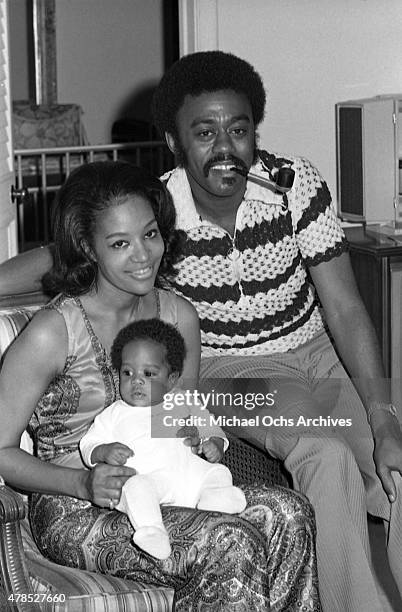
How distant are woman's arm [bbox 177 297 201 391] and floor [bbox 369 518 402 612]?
32.1 inches

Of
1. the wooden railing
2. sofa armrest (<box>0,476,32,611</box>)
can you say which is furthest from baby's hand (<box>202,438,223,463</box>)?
the wooden railing

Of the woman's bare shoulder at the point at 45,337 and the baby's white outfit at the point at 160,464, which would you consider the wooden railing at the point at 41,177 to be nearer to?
the woman's bare shoulder at the point at 45,337

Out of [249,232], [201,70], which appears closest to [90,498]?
[249,232]

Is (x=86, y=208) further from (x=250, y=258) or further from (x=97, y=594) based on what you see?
(x=97, y=594)

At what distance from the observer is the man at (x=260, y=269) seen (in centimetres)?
230

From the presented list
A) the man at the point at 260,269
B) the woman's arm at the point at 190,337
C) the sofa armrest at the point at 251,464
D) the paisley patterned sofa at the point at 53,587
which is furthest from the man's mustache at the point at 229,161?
the paisley patterned sofa at the point at 53,587

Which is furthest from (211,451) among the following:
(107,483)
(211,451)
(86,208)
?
(86,208)

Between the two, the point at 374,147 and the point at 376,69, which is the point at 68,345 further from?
the point at 376,69

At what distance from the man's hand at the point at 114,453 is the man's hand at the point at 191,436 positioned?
114 millimetres

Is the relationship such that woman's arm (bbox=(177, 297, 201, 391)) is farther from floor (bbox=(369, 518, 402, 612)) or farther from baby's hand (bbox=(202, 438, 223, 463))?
floor (bbox=(369, 518, 402, 612))

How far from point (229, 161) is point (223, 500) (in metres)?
0.79

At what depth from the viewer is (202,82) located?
2.36m

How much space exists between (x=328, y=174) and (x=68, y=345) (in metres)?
1.98

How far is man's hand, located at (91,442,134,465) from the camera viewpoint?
1846 mm
